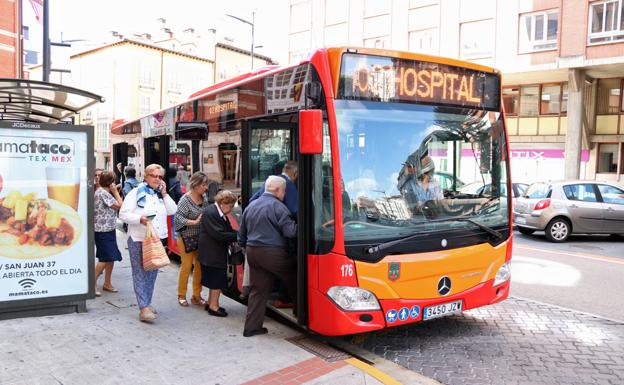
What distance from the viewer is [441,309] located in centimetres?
502

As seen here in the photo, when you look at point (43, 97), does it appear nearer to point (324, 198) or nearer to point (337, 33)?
point (324, 198)

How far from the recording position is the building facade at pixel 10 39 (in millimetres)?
32219

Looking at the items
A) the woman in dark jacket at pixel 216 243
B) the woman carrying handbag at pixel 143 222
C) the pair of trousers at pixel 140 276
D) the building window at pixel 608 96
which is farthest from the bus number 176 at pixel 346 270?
the building window at pixel 608 96

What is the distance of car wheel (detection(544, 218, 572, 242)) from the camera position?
42.3 ft

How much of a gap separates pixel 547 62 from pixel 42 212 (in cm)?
2467

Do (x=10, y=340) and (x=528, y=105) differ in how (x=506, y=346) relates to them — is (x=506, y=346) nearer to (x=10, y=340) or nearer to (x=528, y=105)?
(x=10, y=340)

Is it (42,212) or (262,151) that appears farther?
(262,151)

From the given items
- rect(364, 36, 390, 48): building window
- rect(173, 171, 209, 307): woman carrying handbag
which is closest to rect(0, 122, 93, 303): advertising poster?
rect(173, 171, 209, 307): woman carrying handbag

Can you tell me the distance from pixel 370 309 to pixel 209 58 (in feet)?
175

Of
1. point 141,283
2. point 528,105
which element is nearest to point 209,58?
point 528,105

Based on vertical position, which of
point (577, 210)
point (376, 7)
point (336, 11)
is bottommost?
point (577, 210)

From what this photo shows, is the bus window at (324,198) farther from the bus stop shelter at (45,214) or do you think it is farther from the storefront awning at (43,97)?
the storefront awning at (43,97)

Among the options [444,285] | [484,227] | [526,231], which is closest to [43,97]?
[444,285]

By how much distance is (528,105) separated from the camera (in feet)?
89.0
